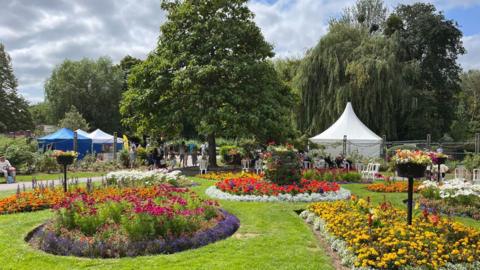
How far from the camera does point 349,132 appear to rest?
2278 cm

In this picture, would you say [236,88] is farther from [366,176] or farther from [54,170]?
[54,170]

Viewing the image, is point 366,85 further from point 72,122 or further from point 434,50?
point 72,122

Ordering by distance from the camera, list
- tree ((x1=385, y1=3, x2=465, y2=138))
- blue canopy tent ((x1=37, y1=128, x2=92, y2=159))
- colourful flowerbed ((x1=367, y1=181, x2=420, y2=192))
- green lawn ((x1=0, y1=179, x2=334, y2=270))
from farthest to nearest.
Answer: tree ((x1=385, y1=3, x2=465, y2=138)) < blue canopy tent ((x1=37, y1=128, x2=92, y2=159)) < colourful flowerbed ((x1=367, y1=181, x2=420, y2=192)) < green lawn ((x1=0, y1=179, x2=334, y2=270))

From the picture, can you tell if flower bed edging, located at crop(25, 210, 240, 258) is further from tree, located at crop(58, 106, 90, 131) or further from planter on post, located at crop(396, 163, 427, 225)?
tree, located at crop(58, 106, 90, 131)

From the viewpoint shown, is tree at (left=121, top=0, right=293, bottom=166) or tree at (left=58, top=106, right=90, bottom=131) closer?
tree at (left=121, top=0, right=293, bottom=166)

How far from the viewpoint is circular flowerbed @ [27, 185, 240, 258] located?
6227 mm

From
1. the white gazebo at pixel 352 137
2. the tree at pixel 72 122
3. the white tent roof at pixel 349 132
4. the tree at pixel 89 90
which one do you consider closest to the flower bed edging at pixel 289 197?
the white gazebo at pixel 352 137

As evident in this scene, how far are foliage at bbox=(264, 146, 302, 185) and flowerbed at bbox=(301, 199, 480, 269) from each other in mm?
4878

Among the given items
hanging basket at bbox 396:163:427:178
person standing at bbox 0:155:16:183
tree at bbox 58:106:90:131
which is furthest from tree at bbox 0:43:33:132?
hanging basket at bbox 396:163:427:178

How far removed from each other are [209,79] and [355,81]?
1004cm

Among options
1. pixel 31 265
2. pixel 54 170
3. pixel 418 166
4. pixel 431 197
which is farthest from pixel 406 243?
pixel 54 170

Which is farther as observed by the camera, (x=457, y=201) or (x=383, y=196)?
(x=383, y=196)

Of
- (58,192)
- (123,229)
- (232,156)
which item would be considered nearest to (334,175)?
(232,156)

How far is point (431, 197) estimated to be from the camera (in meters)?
11.2
